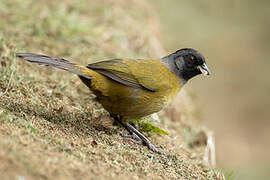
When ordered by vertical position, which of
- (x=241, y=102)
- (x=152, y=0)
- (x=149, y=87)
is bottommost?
(x=241, y=102)

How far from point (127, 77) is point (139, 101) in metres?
0.29

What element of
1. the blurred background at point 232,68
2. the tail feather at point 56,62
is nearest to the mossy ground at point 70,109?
the tail feather at point 56,62

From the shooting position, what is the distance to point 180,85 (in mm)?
4629

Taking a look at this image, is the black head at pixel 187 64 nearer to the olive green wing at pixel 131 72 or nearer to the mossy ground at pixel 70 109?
the olive green wing at pixel 131 72

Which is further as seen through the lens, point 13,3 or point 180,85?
point 13,3

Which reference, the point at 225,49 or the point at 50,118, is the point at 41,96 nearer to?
the point at 50,118

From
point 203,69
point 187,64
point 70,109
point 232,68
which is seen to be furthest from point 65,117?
point 232,68

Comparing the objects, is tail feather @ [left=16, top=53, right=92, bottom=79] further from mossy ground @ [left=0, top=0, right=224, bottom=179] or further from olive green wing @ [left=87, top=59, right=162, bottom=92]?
mossy ground @ [left=0, top=0, right=224, bottom=179]

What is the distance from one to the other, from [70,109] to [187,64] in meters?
1.48

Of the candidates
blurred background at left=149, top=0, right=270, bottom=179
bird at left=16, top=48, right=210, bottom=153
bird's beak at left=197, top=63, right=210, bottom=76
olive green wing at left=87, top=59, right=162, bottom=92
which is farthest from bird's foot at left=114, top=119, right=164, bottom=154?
blurred background at left=149, top=0, right=270, bottom=179

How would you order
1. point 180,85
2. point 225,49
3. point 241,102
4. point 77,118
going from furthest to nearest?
point 225,49 < point 241,102 < point 180,85 < point 77,118

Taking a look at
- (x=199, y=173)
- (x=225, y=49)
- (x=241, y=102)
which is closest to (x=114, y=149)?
(x=199, y=173)

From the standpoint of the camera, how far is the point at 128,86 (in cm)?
415

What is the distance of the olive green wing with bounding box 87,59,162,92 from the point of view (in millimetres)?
4121
